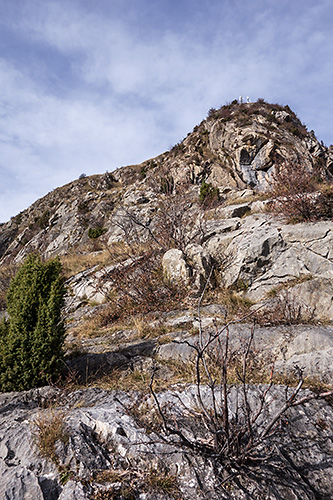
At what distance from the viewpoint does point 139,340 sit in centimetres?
632

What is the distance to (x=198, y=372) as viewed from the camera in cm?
227

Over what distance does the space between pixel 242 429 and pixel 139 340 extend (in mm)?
4195

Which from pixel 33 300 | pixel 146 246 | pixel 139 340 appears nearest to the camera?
pixel 33 300

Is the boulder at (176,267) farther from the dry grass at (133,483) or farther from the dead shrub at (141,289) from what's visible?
the dry grass at (133,483)

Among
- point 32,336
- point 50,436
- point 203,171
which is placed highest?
point 203,171

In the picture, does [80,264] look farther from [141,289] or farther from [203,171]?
[203,171]

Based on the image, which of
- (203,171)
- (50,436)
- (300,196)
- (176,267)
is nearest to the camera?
(50,436)

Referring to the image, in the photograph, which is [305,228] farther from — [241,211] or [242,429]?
[242,429]

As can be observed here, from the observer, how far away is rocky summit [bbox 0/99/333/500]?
2.23 m

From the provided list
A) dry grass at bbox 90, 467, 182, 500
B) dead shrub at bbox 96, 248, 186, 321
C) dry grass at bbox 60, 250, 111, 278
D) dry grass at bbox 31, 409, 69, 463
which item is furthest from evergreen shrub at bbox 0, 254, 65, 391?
dry grass at bbox 60, 250, 111, 278

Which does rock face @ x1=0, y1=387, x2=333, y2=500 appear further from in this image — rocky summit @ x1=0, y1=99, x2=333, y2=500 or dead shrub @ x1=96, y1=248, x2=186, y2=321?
dead shrub @ x1=96, y1=248, x2=186, y2=321

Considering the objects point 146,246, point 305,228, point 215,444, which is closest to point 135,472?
point 215,444

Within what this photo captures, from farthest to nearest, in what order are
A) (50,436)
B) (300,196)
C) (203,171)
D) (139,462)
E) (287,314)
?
(203,171) → (300,196) → (287,314) → (50,436) → (139,462)

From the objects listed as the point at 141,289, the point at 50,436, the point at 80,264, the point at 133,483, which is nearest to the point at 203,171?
the point at 80,264
